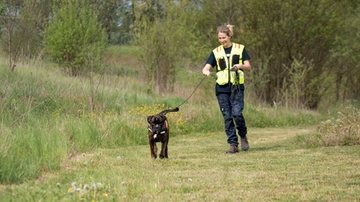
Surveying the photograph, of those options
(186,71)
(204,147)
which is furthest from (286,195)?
(186,71)

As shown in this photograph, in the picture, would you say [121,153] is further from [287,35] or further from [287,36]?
[287,36]

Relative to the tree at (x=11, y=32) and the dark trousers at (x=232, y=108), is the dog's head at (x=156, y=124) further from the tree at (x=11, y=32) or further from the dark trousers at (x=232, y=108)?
the tree at (x=11, y=32)

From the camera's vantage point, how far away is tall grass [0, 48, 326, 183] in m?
9.30

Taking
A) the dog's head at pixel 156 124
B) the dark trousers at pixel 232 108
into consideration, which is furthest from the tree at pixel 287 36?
the dog's head at pixel 156 124

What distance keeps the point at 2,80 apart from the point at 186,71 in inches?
595

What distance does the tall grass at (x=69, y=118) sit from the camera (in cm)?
930

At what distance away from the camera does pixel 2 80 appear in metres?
15.9

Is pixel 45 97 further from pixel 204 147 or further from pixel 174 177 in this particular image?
pixel 174 177

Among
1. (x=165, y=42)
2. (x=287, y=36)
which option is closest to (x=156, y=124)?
(x=287, y=36)

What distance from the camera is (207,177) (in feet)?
27.3

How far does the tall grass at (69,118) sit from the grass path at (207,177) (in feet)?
1.39

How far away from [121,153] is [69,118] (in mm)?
2615

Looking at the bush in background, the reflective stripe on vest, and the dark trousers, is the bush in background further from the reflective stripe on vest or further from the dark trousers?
the reflective stripe on vest

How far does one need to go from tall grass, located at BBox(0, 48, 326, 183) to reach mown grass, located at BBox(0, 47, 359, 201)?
1.0 inches
